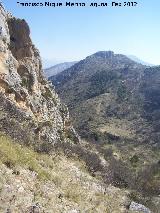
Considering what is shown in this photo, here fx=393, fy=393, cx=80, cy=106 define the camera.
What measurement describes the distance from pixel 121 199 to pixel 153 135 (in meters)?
80.4

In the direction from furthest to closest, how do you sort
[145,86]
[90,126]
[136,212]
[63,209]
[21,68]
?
[145,86]
[90,126]
[21,68]
[136,212]
[63,209]

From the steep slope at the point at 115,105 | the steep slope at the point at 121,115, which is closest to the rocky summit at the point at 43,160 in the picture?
the steep slope at the point at 121,115

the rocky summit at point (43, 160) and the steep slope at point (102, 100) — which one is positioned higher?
the rocky summit at point (43, 160)

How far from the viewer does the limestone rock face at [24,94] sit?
29.6 m

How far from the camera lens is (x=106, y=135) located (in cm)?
10162

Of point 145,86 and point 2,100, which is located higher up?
point 2,100

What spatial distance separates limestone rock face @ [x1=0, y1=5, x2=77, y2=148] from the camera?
2958cm

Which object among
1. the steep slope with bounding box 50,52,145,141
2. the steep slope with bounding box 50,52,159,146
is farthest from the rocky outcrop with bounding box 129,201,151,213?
the steep slope with bounding box 50,52,145,141

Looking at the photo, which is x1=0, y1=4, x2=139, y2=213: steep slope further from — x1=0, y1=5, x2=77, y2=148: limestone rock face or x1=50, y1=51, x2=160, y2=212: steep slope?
x1=50, y1=51, x2=160, y2=212: steep slope

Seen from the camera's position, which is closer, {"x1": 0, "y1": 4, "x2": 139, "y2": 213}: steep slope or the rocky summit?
{"x1": 0, "y1": 4, "x2": 139, "y2": 213}: steep slope

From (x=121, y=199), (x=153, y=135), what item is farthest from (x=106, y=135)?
(x=121, y=199)

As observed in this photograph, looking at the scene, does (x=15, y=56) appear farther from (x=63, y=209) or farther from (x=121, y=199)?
(x=63, y=209)

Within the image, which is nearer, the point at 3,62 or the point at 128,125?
the point at 3,62

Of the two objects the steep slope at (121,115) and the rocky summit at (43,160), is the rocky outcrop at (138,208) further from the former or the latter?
the steep slope at (121,115)
